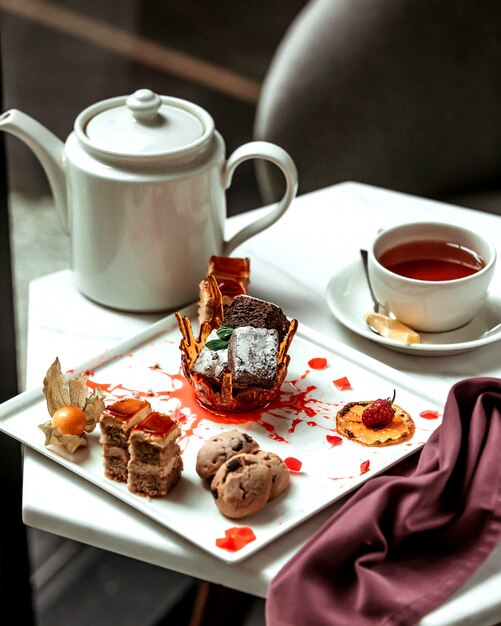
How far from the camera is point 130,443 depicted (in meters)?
0.83

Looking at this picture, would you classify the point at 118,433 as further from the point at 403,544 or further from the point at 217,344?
the point at 403,544

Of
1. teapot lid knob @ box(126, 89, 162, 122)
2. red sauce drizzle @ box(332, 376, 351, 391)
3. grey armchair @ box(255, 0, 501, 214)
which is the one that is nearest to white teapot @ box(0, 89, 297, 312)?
teapot lid knob @ box(126, 89, 162, 122)

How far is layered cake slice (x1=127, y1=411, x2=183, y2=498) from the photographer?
0.82 meters

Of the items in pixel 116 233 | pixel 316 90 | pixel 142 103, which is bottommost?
pixel 316 90

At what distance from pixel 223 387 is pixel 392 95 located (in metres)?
1.13

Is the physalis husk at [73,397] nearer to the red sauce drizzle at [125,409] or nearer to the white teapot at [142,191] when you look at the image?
the red sauce drizzle at [125,409]

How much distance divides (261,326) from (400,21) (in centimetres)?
109

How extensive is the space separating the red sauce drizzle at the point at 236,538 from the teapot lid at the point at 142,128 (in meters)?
0.45

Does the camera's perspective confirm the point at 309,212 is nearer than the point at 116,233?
No

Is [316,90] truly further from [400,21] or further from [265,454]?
[265,454]

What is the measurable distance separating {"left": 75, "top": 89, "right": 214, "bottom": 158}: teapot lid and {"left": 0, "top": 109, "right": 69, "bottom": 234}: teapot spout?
0.05 meters

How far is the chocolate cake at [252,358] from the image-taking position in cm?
91

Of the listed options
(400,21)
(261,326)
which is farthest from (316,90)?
(261,326)

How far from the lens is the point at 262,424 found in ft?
3.11
